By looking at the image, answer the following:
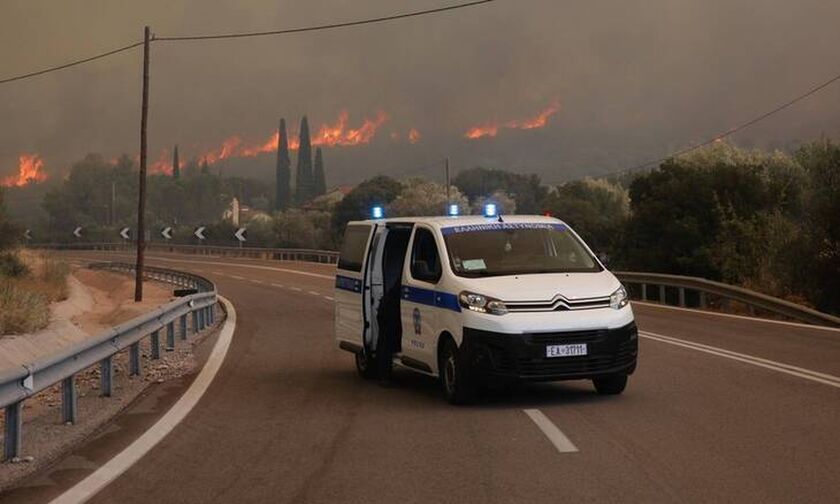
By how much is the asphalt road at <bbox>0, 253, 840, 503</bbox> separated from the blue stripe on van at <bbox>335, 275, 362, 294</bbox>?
1.15m

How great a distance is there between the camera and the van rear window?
12555mm

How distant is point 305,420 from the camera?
9492mm

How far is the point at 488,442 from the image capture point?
8117 millimetres

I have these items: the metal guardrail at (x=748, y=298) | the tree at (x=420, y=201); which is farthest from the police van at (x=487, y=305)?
the tree at (x=420, y=201)

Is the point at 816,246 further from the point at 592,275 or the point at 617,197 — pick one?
the point at 617,197

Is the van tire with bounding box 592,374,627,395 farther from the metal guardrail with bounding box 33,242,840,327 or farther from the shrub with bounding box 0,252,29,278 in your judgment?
the shrub with bounding box 0,252,29,278

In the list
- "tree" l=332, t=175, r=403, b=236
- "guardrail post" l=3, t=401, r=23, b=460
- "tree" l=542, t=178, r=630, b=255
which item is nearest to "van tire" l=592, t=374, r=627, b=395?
"guardrail post" l=3, t=401, r=23, b=460

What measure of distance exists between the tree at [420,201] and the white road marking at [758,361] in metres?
76.6

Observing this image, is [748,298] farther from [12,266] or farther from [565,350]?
[12,266]

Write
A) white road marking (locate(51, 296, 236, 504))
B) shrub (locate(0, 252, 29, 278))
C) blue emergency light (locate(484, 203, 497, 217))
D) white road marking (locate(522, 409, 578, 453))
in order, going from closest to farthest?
white road marking (locate(51, 296, 236, 504))
white road marking (locate(522, 409, 578, 453))
blue emergency light (locate(484, 203, 497, 217))
shrub (locate(0, 252, 29, 278))

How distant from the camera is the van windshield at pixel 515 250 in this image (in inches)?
409

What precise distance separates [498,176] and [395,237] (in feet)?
502

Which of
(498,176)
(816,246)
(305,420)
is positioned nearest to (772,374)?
(305,420)

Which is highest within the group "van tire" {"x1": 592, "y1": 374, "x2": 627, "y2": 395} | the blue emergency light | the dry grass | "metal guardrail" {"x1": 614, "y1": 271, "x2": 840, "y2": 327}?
the blue emergency light
